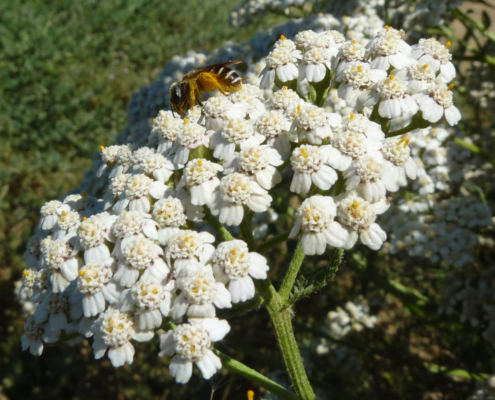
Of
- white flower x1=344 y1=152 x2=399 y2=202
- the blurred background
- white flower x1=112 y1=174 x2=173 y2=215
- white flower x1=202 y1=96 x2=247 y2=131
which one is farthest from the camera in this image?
the blurred background

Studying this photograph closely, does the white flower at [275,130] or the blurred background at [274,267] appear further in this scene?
the blurred background at [274,267]

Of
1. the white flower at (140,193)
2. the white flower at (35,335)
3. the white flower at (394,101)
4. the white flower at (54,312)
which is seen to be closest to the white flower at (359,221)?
the white flower at (394,101)

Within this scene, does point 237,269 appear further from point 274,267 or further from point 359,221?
point 274,267

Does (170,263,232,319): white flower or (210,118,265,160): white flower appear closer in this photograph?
(170,263,232,319): white flower

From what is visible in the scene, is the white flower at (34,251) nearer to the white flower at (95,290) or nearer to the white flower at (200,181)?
the white flower at (95,290)

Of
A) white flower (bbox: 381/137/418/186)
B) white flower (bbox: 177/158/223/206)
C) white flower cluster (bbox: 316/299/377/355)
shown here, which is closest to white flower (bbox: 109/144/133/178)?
white flower (bbox: 177/158/223/206)

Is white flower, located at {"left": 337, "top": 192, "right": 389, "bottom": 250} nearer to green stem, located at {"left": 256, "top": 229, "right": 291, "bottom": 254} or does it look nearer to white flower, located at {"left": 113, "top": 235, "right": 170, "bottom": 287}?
green stem, located at {"left": 256, "top": 229, "right": 291, "bottom": 254}

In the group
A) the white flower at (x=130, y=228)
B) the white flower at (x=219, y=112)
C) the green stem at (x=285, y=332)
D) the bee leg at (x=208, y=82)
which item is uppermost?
the white flower at (x=219, y=112)
